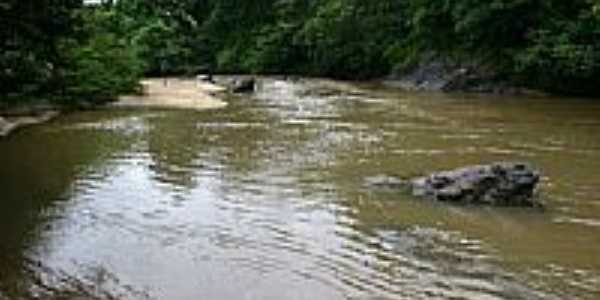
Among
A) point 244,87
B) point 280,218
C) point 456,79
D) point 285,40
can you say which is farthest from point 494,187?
point 285,40

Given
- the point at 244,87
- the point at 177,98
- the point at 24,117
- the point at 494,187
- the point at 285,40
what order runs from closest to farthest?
the point at 494,187, the point at 24,117, the point at 177,98, the point at 244,87, the point at 285,40

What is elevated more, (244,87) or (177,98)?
(244,87)

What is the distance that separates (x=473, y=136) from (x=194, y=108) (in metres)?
14.4

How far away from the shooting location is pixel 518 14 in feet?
186

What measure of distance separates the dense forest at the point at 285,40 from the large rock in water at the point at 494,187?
6021 mm

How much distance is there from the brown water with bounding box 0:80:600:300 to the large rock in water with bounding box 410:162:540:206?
1.37 feet

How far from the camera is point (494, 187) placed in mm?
→ 19844

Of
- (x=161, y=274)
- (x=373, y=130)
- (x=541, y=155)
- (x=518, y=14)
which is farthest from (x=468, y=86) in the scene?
(x=161, y=274)

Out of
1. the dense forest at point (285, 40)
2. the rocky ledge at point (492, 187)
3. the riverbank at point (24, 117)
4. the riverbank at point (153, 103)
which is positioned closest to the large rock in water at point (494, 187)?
the rocky ledge at point (492, 187)

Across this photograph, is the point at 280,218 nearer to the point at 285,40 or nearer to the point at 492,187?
the point at 492,187

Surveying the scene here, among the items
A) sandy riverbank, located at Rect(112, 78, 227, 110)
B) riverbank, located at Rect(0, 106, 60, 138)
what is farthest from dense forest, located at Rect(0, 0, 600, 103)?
sandy riverbank, located at Rect(112, 78, 227, 110)

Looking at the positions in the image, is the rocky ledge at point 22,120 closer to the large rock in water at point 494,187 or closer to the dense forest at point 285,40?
the dense forest at point 285,40

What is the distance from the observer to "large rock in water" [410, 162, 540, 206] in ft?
64.7

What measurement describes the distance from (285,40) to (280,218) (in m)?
62.7
